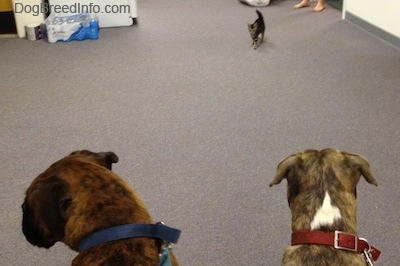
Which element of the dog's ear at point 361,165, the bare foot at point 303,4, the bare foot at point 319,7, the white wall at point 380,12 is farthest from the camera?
the bare foot at point 303,4

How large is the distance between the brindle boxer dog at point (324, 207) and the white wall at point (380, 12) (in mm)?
3602

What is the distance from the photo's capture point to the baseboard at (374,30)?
201 inches

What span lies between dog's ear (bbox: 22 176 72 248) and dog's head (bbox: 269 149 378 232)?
2.45 feet

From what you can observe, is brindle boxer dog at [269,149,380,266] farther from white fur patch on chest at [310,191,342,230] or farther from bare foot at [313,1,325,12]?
bare foot at [313,1,325,12]

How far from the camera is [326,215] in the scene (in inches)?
68.8

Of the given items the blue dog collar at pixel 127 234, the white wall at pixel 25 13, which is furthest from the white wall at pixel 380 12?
the blue dog collar at pixel 127 234

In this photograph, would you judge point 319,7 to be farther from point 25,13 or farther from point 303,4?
point 25,13

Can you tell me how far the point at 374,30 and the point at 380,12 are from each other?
0.70 ft

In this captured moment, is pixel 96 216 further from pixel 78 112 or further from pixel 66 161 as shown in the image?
→ pixel 78 112

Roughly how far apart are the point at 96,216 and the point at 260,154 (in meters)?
2.00

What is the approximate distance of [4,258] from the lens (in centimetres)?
256

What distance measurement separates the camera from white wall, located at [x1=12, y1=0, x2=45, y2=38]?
5.61 metres

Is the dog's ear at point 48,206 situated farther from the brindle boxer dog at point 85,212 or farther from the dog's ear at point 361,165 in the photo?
the dog's ear at point 361,165

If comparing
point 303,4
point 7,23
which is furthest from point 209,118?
point 303,4
